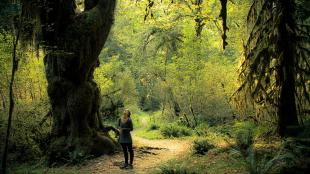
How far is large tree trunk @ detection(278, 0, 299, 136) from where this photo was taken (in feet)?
30.4

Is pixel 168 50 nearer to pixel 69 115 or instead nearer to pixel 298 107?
pixel 69 115

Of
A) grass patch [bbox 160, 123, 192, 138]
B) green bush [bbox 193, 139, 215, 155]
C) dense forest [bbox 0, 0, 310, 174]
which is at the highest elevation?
dense forest [bbox 0, 0, 310, 174]

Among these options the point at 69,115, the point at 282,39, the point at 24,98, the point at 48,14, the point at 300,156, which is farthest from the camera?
the point at 24,98

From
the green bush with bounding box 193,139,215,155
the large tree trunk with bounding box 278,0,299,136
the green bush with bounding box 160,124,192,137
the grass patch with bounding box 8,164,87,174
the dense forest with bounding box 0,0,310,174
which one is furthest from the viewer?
the green bush with bounding box 160,124,192,137

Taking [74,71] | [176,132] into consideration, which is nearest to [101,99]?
[74,71]

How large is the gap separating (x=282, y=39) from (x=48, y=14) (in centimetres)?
772

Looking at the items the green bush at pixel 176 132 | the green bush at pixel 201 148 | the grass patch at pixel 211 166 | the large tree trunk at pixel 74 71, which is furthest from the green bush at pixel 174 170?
the green bush at pixel 176 132

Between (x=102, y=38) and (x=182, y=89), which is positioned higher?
(x=102, y=38)

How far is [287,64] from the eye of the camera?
30.5 feet

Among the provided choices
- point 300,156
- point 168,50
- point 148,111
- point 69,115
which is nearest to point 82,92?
point 69,115

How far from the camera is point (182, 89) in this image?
24.7m

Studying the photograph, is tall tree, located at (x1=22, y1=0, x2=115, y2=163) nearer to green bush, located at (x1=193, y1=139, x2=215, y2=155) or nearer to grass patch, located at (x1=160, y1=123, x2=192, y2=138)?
green bush, located at (x1=193, y1=139, x2=215, y2=155)

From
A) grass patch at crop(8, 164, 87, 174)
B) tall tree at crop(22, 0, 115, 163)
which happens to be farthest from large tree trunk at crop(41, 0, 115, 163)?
grass patch at crop(8, 164, 87, 174)

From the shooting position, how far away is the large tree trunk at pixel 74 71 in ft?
40.2
